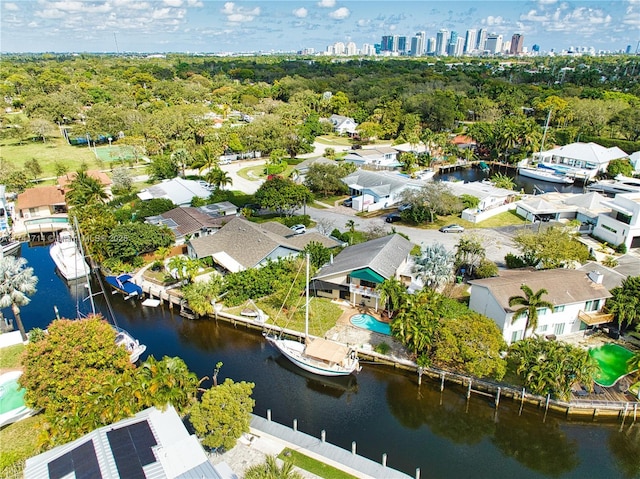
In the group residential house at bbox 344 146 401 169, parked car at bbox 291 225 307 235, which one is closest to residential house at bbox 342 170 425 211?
residential house at bbox 344 146 401 169

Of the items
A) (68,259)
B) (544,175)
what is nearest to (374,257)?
(68,259)

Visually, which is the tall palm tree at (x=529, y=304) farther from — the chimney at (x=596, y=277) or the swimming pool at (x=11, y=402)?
the swimming pool at (x=11, y=402)

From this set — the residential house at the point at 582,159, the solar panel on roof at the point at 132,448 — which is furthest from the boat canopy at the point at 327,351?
the residential house at the point at 582,159

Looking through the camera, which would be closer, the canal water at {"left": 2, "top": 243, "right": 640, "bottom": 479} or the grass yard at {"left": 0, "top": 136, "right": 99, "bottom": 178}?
the canal water at {"left": 2, "top": 243, "right": 640, "bottom": 479}

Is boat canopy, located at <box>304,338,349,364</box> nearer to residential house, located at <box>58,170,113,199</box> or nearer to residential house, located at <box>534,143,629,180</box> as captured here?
residential house, located at <box>58,170,113,199</box>

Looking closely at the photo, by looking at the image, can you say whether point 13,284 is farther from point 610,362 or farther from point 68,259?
point 610,362
